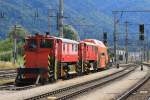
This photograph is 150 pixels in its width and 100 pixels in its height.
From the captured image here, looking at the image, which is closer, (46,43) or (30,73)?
(30,73)

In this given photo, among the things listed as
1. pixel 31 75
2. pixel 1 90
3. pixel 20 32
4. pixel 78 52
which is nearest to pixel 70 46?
pixel 78 52

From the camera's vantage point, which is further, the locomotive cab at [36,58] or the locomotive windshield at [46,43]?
the locomotive windshield at [46,43]

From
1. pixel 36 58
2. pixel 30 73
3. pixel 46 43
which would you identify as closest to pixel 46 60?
pixel 36 58

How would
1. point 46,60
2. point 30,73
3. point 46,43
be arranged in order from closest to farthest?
1. point 30,73
2. point 46,60
3. point 46,43

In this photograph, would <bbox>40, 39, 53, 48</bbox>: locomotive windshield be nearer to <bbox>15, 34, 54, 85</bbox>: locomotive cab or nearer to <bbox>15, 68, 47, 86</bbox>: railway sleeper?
<bbox>15, 34, 54, 85</bbox>: locomotive cab

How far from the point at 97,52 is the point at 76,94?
32.5 m

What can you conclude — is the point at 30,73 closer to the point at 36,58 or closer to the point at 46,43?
the point at 36,58

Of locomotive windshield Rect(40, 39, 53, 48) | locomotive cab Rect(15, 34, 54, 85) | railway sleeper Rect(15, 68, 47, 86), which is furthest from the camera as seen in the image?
locomotive windshield Rect(40, 39, 53, 48)

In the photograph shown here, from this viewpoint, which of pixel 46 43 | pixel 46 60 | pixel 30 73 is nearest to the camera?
pixel 30 73

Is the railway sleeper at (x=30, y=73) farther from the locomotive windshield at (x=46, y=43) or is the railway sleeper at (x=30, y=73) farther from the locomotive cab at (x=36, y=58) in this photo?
the locomotive windshield at (x=46, y=43)

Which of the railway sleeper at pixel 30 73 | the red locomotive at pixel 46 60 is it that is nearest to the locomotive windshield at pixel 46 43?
the red locomotive at pixel 46 60

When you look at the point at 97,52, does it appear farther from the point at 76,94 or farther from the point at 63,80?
the point at 76,94

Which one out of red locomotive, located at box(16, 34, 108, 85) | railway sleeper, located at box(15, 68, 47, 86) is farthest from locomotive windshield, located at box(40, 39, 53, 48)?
railway sleeper, located at box(15, 68, 47, 86)

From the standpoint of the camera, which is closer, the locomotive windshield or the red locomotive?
the red locomotive
